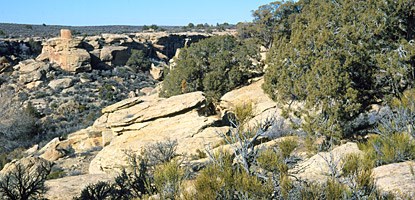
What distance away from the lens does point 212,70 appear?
21.4 meters

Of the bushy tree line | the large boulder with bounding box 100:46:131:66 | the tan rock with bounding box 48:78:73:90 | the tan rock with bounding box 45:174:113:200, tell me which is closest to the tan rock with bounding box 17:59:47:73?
the tan rock with bounding box 48:78:73:90

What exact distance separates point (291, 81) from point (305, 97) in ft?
2.89

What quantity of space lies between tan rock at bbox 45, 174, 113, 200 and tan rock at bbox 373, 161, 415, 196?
639 cm

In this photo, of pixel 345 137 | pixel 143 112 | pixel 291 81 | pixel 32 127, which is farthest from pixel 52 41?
pixel 345 137

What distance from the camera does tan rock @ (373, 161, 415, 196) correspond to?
486 centimetres

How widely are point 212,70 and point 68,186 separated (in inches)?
523

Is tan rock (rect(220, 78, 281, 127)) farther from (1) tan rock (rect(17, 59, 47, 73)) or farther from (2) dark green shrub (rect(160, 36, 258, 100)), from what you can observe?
(1) tan rock (rect(17, 59, 47, 73))

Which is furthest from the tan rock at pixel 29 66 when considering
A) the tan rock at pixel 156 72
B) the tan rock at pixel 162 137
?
the tan rock at pixel 162 137

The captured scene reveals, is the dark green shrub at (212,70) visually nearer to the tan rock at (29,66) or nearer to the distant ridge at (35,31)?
the tan rock at (29,66)

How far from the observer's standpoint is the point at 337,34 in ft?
39.9

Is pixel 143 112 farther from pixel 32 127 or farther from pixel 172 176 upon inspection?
pixel 32 127

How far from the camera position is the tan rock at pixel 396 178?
4855 mm

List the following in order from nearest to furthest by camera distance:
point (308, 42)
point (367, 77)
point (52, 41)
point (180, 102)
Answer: point (367, 77)
point (308, 42)
point (180, 102)
point (52, 41)

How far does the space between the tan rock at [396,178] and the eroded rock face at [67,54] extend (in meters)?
37.2
